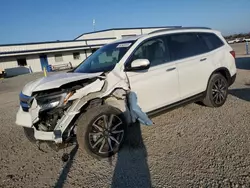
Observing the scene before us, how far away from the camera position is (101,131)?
11.8ft

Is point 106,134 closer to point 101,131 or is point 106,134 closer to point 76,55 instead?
point 101,131

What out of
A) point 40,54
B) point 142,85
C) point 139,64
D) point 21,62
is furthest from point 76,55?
point 139,64

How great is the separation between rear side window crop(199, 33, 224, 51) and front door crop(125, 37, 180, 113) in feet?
4.38

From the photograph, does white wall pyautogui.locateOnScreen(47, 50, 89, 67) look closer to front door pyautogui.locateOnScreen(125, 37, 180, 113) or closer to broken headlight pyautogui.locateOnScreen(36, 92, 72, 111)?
front door pyautogui.locateOnScreen(125, 37, 180, 113)

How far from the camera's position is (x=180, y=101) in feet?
15.0

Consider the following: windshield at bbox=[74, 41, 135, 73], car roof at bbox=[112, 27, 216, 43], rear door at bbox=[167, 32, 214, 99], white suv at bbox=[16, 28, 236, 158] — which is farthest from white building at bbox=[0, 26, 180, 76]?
rear door at bbox=[167, 32, 214, 99]

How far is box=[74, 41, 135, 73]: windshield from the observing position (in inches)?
163

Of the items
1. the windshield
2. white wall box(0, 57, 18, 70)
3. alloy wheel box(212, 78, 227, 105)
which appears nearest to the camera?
the windshield

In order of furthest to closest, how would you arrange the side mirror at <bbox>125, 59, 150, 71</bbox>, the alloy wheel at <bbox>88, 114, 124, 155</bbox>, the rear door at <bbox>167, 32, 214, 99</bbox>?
the rear door at <bbox>167, 32, 214, 99</bbox>, the side mirror at <bbox>125, 59, 150, 71</bbox>, the alloy wheel at <bbox>88, 114, 124, 155</bbox>

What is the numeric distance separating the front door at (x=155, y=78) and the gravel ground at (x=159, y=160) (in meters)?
0.68

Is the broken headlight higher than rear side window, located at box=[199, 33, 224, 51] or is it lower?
lower

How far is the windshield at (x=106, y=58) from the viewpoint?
413cm

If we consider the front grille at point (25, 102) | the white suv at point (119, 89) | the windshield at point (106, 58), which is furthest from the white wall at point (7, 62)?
the front grille at point (25, 102)

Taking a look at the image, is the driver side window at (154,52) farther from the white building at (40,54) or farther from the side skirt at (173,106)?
the white building at (40,54)
